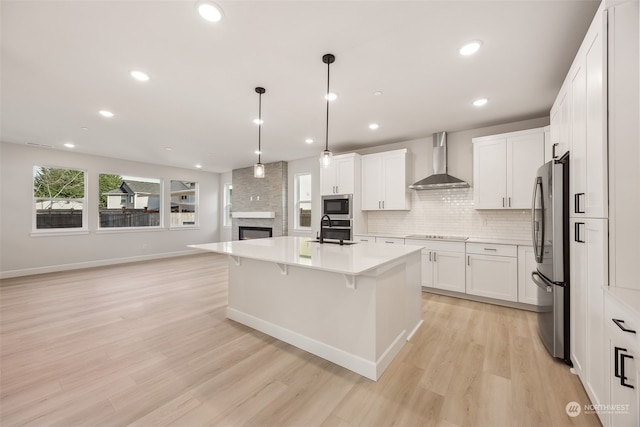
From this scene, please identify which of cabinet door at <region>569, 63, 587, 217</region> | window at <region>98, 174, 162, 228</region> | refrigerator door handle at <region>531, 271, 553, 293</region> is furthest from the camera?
window at <region>98, 174, 162, 228</region>

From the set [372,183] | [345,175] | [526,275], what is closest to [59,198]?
[345,175]

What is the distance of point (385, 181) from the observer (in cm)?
473

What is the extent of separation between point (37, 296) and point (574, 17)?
694 cm

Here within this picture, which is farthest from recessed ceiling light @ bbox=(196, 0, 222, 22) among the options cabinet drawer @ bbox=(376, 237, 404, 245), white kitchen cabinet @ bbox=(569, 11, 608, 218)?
cabinet drawer @ bbox=(376, 237, 404, 245)

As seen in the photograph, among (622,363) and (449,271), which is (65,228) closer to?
(449,271)

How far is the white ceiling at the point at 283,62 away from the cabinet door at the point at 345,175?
86cm

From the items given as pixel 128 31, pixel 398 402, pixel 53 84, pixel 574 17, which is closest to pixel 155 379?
pixel 398 402

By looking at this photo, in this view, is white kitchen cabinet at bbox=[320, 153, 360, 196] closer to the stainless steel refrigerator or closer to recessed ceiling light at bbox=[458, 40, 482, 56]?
recessed ceiling light at bbox=[458, 40, 482, 56]

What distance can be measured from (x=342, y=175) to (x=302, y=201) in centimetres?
188

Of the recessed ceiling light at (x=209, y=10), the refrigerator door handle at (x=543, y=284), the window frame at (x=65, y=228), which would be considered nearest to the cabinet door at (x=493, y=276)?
the refrigerator door handle at (x=543, y=284)

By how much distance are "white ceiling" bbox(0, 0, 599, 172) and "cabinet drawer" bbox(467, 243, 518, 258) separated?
1.80 meters

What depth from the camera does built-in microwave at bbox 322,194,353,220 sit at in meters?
4.90

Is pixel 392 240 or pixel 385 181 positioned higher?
pixel 385 181

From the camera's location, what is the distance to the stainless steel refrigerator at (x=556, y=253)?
2.10m
